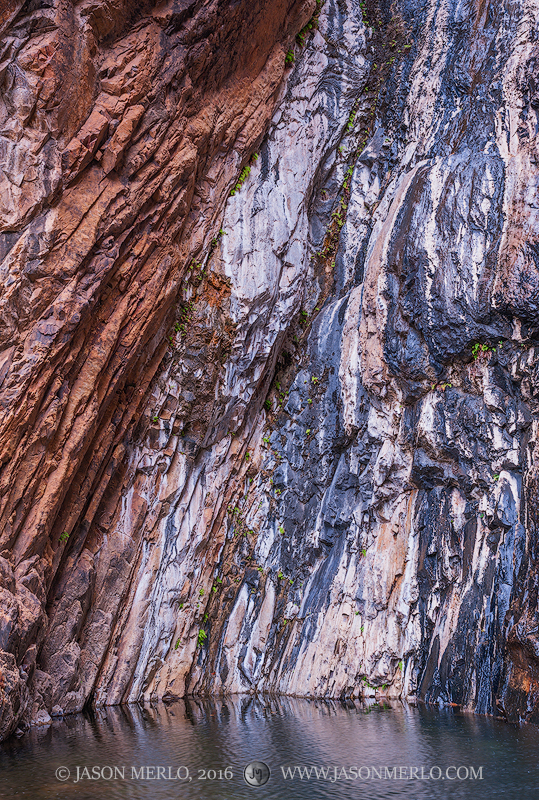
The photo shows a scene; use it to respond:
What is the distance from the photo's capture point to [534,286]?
1182 centimetres

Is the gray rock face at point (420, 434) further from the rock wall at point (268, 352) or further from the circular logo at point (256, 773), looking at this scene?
the circular logo at point (256, 773)

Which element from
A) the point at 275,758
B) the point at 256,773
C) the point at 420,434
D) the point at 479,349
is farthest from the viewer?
the point at 420,434

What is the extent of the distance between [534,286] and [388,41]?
1027 cm

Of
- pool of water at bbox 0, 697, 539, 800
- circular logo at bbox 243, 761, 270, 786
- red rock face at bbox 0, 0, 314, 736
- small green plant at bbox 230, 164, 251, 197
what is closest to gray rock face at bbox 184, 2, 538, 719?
pool of water at bbox 0, 697, 539, 800

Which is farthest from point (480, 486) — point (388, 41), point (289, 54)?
point (388, 41)

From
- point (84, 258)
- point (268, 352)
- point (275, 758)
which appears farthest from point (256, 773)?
point (268, 352)

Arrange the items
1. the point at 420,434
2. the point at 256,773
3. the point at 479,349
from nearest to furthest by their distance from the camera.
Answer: the point at 256,773
the point at 479,349
the point at 420,434

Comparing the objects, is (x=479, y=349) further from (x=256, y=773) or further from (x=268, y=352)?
(x=256, y=773)

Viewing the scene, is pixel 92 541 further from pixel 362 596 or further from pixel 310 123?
pixel 310 123

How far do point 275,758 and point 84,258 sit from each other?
26.5 feet

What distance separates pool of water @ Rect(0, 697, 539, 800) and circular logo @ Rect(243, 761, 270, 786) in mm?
23

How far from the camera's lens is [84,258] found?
10.0 m

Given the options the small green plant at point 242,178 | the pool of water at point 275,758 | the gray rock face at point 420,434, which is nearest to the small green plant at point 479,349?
the gray rock face at point 420,434

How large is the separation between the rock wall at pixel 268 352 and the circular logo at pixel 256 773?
3.59m
